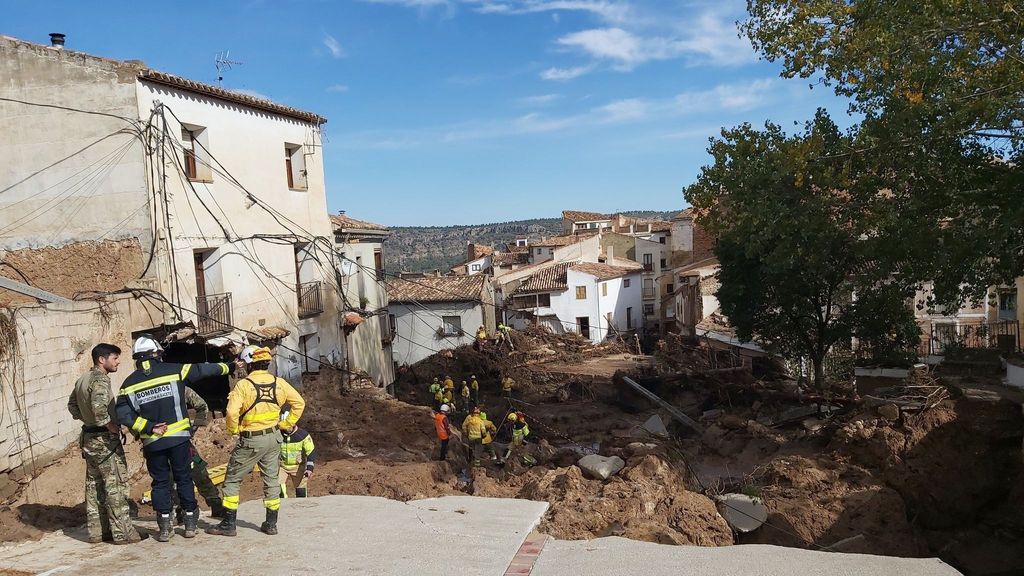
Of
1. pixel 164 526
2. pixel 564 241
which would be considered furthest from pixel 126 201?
pixel 564 241

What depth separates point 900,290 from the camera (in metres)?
16.6

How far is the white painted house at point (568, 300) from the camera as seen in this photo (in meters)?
43.4

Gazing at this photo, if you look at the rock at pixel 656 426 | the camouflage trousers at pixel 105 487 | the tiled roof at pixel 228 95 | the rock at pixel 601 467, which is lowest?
the rock at pixel 656 426

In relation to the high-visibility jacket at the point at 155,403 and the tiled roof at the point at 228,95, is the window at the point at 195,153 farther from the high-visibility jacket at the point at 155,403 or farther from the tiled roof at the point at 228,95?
the high-visibility jacket at the point at 155,403

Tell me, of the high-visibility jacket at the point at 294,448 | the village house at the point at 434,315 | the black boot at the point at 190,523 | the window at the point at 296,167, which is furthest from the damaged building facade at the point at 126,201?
the village house at the point at 434,315

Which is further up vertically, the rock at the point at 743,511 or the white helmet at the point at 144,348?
the white helmet at the point at 144,348

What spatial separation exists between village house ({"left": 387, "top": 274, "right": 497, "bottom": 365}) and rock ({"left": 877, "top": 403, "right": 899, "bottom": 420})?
76.6ft

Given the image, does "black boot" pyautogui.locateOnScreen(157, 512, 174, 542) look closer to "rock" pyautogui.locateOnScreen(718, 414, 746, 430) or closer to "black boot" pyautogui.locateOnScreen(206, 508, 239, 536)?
"black boot" pyautogui.locateOnScreen(206, 508, 239, 536)

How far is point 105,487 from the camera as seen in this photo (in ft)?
20.5

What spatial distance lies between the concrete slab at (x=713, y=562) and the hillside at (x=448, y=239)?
359ft

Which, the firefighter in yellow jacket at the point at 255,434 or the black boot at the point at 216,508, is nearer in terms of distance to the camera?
the firefighter in yellow jacket at the point at 255,434

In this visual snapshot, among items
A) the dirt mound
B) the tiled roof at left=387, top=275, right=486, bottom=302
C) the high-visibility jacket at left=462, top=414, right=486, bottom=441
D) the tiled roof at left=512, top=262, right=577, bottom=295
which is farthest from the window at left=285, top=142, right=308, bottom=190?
the tiled roof at left=512, top=262, right=577, bottom=295

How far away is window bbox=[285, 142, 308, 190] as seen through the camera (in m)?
19.3

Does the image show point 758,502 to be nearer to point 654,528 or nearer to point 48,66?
point 654,528
